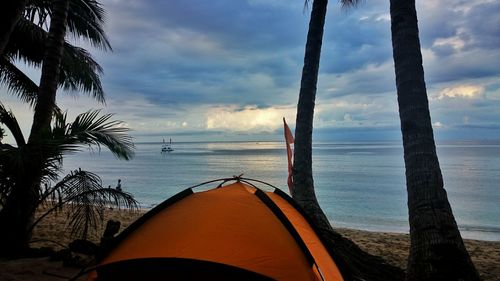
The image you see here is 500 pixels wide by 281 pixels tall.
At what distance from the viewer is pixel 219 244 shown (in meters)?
3.32

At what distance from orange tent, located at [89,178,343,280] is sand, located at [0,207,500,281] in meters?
1.44

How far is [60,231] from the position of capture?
29.7ft

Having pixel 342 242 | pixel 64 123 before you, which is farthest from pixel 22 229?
pixel 342 242

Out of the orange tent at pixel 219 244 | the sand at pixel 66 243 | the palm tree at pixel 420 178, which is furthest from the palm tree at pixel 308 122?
the orange tent at pixel 219 244

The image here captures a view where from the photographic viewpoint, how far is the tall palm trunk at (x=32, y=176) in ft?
17.0

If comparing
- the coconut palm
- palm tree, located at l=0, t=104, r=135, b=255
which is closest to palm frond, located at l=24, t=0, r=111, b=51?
the coconut palm

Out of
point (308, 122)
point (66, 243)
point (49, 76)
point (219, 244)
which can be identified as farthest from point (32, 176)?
point (308, 122)

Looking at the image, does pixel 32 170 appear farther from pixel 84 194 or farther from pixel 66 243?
pixel 66 243

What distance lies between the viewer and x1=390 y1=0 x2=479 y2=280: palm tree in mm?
3799

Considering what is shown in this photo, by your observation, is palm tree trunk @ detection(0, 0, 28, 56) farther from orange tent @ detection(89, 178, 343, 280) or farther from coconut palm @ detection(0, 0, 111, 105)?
coconut palm @ detection(0, 0, 111, 105)

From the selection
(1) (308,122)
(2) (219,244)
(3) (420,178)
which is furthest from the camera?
(1) (308,122)

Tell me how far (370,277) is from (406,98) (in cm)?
260

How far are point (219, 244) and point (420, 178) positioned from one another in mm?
2370

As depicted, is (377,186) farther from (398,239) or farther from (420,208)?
(420,208)
